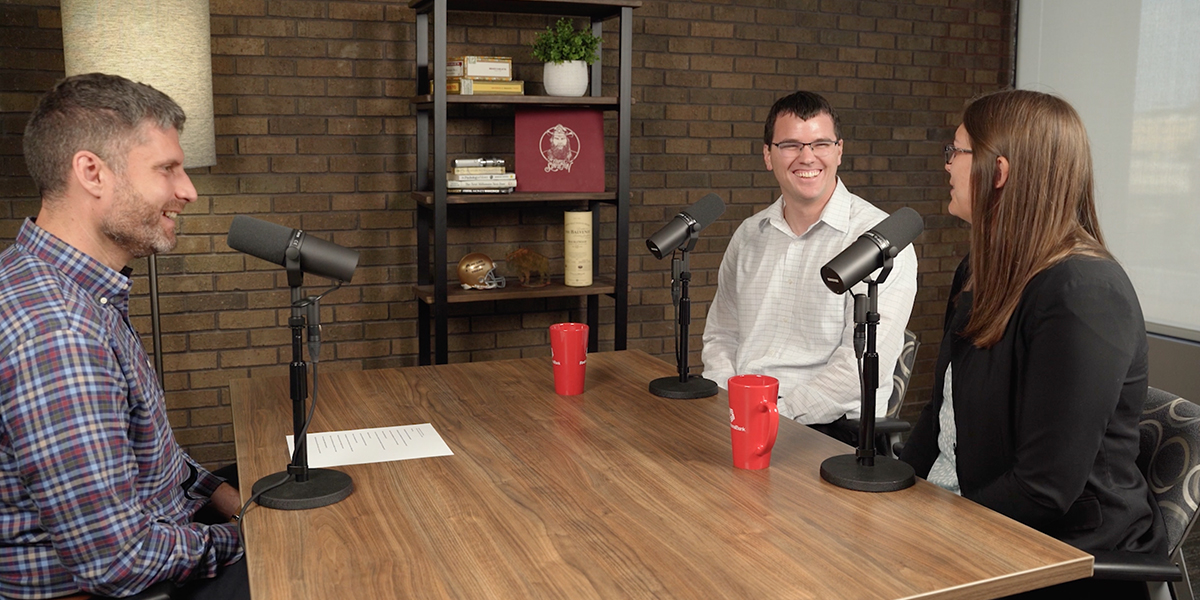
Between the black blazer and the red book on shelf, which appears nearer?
the black blazer

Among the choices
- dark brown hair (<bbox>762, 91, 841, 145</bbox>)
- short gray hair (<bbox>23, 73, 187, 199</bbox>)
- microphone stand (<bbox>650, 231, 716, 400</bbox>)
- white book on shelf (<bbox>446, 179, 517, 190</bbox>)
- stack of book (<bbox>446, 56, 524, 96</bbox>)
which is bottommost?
microphone stand (<bbox>650, 231, 716, 400</bbox>)

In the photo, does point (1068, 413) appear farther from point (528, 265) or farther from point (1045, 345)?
point (528, 265)

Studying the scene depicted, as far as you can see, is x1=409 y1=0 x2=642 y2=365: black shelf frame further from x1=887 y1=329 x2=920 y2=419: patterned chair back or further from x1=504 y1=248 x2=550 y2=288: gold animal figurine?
x1=887 y1=329 x2=920 y2=419: patterned chair back

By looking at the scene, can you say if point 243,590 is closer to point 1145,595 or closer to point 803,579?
point 803,579

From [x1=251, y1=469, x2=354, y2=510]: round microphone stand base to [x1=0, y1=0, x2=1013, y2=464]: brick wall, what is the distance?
2.39m

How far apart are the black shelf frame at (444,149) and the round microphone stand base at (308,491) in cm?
200

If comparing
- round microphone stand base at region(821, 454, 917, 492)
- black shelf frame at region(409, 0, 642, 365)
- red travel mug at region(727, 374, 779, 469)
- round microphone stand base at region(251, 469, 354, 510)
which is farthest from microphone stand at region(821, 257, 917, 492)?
black shelf frame at region(409, 0, 642, 365)

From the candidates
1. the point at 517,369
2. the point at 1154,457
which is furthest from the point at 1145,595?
the point at 517,369

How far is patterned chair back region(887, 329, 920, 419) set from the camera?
2.71 meters

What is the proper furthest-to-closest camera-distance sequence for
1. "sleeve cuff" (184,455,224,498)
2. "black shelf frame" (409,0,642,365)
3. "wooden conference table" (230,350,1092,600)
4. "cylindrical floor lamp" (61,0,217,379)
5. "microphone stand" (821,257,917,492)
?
"black shelf frame" (409,0,642,365) < "cylindrical floor lamp" (61,0,217,379) < "sleeve cuff" (184,455,224,498) < "microphone stand" (821,257,917,492) < "wooden conference table" (230,350,1092,600)

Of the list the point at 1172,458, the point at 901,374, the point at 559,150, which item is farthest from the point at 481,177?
the point at 1172,458

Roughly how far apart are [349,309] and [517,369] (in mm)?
1691

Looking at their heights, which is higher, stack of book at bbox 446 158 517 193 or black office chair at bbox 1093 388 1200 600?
stack of book at bbox 446 158 517 193

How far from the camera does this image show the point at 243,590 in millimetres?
1697
